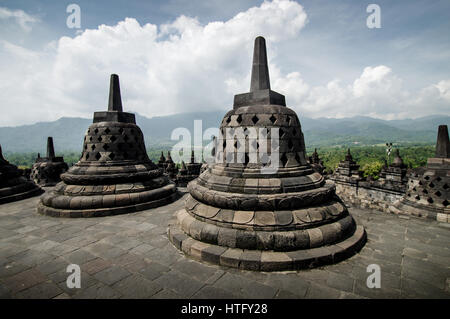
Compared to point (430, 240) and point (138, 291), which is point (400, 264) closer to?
point (430, 240)

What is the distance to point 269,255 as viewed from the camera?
3.70 metres

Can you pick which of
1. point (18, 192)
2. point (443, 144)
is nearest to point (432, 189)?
point (443, 144)

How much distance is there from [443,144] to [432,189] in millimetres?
1448

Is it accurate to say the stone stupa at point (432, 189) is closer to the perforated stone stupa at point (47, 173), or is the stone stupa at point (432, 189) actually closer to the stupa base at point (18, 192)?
the stupa base at point (18, 192)

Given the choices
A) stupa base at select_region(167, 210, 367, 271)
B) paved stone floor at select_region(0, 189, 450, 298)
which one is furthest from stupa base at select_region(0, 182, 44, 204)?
stupa base at select_region(167, 210, 367, 271)

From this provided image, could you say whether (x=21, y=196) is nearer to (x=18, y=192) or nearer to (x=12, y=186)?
(x=18, y=192)

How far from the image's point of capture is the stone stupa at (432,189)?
5.98 m

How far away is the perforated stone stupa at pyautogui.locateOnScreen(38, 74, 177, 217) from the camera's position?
6691mm

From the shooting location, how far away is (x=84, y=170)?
7.32 m

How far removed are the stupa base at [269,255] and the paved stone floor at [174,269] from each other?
0.36 ft

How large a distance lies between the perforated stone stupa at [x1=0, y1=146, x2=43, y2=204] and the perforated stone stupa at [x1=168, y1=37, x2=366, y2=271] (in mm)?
7835

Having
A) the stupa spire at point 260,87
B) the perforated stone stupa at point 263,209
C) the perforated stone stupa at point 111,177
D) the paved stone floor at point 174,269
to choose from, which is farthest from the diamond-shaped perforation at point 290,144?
the perforated stone stupa at point 111,177

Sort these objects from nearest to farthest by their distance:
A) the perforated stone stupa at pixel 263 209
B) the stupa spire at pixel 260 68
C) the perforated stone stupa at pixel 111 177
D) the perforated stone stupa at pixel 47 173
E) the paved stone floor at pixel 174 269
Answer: the paved stone floor at pixel 174 269, the perforated stone stupa at pixel 263 209, the stupa spire at pixel 260 68, the perforated stone stupa at pixel 111 177, the perforated stone stupa at pixel 47 173
